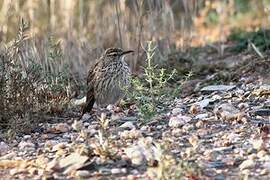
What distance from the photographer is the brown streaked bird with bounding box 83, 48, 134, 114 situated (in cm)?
913

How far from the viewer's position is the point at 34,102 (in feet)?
25.6

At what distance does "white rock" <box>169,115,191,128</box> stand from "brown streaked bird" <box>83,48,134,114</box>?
6.07 ft

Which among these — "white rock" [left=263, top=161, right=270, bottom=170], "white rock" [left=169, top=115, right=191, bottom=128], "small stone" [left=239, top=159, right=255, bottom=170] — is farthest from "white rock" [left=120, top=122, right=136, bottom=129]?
"white rock" [left=263, top=161, right=270, bottom=170]

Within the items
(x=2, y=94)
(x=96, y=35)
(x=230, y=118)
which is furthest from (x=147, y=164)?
(x=96, y=35)

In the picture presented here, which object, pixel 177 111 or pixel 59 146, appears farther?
pixel 177 111

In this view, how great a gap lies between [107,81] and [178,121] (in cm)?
228

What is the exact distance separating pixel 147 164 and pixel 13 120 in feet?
6.32

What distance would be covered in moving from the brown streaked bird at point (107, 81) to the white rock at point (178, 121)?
1.85 meters

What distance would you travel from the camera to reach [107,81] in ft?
30.4

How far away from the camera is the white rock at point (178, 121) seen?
7066 mm

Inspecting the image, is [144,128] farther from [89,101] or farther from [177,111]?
[89,101]

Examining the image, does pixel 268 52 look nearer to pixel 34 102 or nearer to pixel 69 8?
pixel 69 8

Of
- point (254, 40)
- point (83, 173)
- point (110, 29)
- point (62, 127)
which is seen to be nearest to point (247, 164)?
point (83, 173)

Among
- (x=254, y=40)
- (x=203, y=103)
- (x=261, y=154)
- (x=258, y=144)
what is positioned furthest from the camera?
(x=254, y=40)
